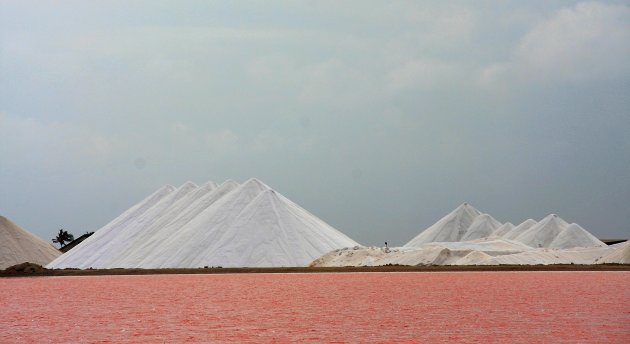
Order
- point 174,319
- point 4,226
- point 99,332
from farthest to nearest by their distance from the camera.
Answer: point 4,226 < point 174,319 < point 99,332

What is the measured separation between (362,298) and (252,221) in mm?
37808

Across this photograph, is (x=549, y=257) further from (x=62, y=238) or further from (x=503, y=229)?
(x=62, y=238)

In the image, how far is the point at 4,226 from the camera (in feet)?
233

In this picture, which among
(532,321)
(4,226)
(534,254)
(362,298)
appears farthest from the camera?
(4,226)

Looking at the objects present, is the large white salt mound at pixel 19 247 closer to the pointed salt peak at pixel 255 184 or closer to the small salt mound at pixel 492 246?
the pointed salt peak at pixel 255 184

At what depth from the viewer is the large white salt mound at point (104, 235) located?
63.5 meters

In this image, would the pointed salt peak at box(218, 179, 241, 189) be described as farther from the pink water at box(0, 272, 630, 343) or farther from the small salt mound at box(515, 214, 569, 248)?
the pink water at box(0, 272, 630, 343)

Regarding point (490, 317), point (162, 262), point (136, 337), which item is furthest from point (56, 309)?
point (162, 262)

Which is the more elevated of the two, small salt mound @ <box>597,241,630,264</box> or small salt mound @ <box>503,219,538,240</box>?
small salt mound @ <box>503,219,538,240</box>

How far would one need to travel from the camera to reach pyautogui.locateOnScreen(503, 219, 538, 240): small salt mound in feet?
291

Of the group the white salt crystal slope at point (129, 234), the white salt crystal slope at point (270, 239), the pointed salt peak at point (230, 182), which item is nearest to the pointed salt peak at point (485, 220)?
the white salt crystal slope at point (270, 239)

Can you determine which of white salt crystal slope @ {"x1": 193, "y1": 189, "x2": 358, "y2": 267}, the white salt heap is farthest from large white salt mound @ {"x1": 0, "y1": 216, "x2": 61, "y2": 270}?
the white salt heap

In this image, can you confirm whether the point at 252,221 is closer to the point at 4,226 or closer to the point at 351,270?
the point at 351,270

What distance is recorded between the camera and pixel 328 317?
51.8ft
